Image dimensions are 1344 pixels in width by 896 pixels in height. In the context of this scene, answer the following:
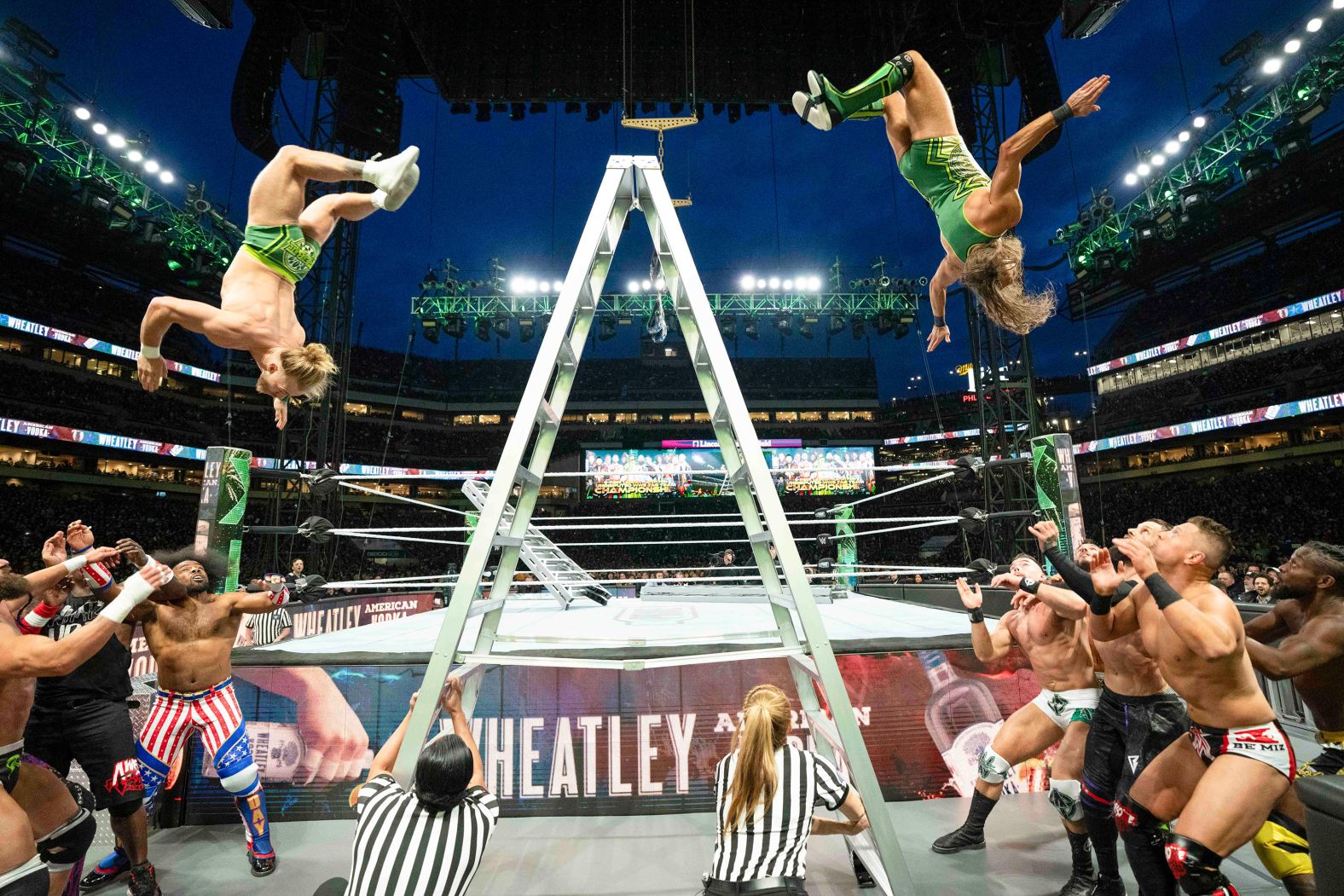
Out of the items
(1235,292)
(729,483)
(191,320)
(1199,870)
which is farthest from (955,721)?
(1235,292)

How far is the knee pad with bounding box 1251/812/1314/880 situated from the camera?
2.05 m

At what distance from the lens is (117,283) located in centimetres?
2264

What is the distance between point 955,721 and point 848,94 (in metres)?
3.45

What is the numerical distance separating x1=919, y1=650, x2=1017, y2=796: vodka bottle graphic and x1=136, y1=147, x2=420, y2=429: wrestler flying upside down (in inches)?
139

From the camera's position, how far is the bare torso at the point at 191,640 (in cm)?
303

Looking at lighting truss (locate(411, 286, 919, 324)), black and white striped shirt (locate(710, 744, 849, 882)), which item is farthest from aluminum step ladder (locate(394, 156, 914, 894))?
lighting truss (locate(411, 286, 919, 324))

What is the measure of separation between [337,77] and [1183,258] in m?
28.4

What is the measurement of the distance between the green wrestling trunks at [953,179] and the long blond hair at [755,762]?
1.72 meters

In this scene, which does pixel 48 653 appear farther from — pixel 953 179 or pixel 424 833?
pixel 953 179

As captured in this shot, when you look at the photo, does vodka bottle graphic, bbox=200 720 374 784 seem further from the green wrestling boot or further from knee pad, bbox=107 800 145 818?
the green wrestling boot

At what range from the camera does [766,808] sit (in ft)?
6.18

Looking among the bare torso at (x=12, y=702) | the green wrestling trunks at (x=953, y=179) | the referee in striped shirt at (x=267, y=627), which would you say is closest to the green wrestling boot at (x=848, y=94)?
the green wrestling trunks at (x=953, y=179)

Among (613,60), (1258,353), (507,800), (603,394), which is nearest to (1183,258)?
(1258,353)

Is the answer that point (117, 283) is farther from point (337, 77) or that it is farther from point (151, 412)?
point (337, 77)
